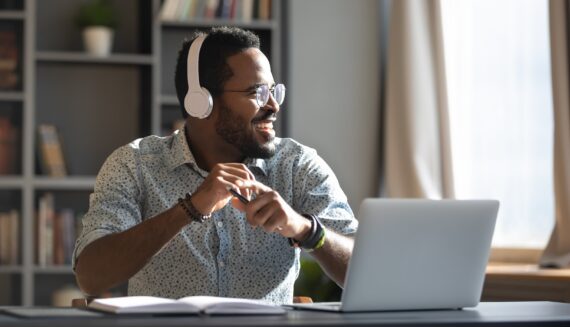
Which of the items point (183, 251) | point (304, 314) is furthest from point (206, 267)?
point (304, 314)

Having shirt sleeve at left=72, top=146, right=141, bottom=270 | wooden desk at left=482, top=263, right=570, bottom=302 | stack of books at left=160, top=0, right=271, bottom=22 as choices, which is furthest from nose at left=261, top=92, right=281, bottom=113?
stack of books at left=160, top=0, right=271, bottom=22

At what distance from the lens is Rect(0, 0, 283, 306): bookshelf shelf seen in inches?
172

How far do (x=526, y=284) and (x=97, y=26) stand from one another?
2121 mm

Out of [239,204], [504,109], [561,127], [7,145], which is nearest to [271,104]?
[239,204]

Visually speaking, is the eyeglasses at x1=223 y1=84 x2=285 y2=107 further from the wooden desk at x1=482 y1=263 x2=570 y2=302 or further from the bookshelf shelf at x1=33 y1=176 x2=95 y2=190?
the bookshelf shelf at x1=33 y1=176 x2=95 y2=190

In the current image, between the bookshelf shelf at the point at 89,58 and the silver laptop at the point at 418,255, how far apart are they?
8.83 feet

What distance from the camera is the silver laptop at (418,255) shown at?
177cm

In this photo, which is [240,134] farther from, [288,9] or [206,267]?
[288,9]

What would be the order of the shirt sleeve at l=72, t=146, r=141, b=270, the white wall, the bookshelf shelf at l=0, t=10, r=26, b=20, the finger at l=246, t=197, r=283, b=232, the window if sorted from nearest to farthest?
the finger at l=246, t=197, r=283, b=232
the shirt sleeve at l=72, t=146, r=141, b=270
the window
the bookshelf shelf at l=0, t=10, r=26, b=20
the white wall

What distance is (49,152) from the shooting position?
4418mm

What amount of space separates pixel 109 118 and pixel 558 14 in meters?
2.02

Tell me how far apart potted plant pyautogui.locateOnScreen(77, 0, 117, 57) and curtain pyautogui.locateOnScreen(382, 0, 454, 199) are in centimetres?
122

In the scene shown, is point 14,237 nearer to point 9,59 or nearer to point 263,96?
point 9,59

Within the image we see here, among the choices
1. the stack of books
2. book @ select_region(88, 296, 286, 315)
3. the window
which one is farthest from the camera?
the stack of books
